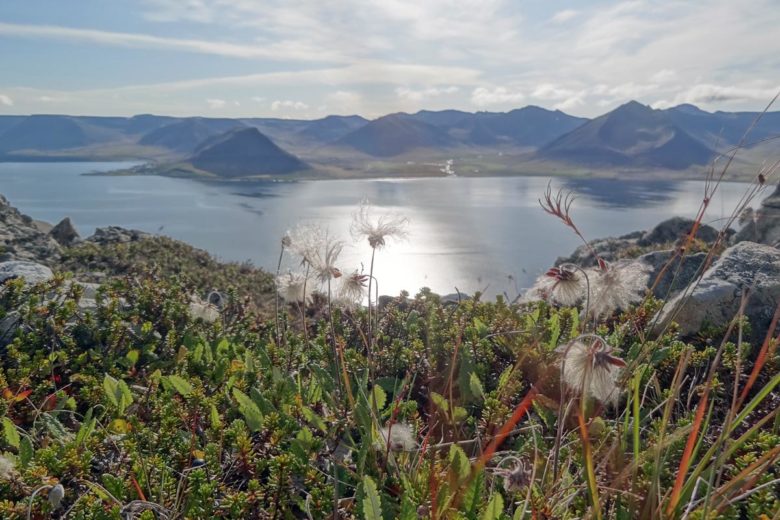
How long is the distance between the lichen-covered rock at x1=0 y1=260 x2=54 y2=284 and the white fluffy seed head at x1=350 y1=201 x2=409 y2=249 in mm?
3755

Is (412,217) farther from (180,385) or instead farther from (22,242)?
(180,385)

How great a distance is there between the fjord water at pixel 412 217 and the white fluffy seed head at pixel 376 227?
1237mm

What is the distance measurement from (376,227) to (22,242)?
1135 cm

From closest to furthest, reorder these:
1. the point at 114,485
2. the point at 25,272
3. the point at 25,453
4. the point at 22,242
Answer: the point at 114,485
the point at 25,453
the point at 25,272
the point at 22,242

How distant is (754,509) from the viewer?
2271 millimetres

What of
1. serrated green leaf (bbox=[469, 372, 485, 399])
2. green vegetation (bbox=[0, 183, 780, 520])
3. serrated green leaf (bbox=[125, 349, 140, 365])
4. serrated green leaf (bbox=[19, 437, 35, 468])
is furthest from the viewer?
serrated green leaf (bbox=[125, 349, 140, 365])

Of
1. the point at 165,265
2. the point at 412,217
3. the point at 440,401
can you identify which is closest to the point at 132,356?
the point at 440,401

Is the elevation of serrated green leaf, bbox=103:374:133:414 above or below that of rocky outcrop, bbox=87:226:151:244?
above

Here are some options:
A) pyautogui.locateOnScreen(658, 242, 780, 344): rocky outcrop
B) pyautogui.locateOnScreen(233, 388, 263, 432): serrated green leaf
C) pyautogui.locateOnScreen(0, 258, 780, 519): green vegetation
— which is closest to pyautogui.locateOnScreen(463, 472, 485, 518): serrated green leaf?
pyautogui.locateOnScreen(0, 258, 780, 519): green vegetation

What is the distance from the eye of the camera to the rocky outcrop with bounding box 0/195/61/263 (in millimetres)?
11070

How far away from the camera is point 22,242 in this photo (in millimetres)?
11898

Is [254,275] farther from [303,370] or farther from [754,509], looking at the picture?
[754,509]

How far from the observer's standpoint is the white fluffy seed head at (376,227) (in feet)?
12.3

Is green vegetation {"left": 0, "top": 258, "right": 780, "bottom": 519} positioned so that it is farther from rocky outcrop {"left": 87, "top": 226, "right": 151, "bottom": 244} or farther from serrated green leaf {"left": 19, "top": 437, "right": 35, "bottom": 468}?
rocky outcrop {"left": 87, "top": 226, "right": 151, "bottom": 244}
